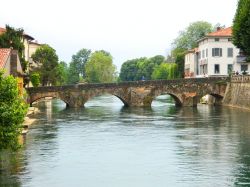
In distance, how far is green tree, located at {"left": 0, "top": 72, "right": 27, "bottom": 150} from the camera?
88.1ft

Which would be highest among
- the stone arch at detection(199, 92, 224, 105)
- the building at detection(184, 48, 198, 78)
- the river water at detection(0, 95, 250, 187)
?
the building at detection(184, 48, 198, 78)

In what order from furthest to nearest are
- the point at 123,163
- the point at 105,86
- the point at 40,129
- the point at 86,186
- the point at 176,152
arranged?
the point at 105,86 → the point at 40,129 → the point at 176,152 → the point at 123,163 → the point at 86,186

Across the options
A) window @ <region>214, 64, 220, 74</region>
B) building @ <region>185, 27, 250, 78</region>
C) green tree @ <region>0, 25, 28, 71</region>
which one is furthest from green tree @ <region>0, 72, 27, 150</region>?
window @ <region>214, 64, 220, 74</region>

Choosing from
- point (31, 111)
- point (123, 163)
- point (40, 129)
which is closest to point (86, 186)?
point (123, 163)

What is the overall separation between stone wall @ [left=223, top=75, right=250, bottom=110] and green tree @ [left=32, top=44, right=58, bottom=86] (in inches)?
1366

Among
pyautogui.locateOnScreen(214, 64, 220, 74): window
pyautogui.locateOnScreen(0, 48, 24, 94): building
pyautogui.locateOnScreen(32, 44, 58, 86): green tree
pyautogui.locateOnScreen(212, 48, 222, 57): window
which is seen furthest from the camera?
pyautogui.locateOnScreen(32, 44, 58, 86): green tree

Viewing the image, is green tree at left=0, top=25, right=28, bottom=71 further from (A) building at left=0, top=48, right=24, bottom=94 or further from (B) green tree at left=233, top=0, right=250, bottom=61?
(B) green tree at left=233, top=0, right=250, bottom=61

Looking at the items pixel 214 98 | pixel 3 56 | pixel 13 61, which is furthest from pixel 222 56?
pixel 3 56

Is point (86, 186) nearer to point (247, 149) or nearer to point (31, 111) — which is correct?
point (247, 149)

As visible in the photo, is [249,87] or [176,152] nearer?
[176,152]

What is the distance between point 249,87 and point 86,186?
5029 centimetres

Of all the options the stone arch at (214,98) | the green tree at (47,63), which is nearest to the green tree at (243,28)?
the stone arch at (214,98)

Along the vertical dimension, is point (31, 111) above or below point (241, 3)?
below

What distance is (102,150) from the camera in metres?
36.8
